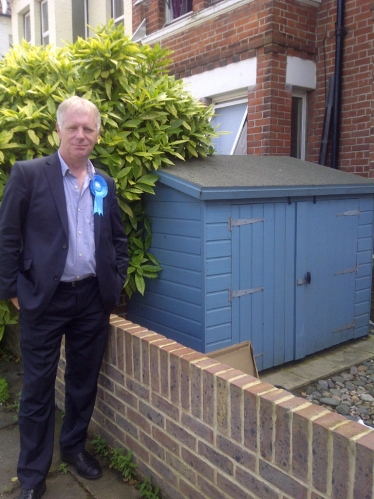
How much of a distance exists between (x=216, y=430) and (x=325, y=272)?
2.78 m

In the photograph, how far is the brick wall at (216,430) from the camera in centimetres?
175

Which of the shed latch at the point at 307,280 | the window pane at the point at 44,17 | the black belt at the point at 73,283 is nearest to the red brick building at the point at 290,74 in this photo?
the shed latch at the point at 307,280

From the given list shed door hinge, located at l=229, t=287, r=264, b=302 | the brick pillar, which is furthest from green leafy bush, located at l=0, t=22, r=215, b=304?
the brick pillar

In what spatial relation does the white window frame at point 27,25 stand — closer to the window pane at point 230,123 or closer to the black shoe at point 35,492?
the window pane at point 230,123

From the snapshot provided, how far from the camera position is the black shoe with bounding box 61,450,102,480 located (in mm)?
2789

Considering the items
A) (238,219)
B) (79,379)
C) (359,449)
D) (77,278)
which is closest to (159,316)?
(238,219)

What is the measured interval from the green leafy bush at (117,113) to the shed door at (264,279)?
70 cm

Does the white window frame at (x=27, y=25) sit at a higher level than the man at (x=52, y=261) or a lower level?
higher

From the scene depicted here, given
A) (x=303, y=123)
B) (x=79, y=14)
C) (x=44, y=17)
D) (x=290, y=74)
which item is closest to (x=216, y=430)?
(x=290, y=74)

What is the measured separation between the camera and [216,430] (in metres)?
2.26

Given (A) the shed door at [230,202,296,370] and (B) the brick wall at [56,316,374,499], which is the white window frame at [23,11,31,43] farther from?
(B) the brick wall at [56,316,374,499]

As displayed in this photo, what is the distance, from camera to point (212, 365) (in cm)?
240

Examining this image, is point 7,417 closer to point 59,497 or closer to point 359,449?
point 59,497

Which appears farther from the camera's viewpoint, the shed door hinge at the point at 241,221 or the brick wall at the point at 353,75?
the brick wall at the point at 353,75
